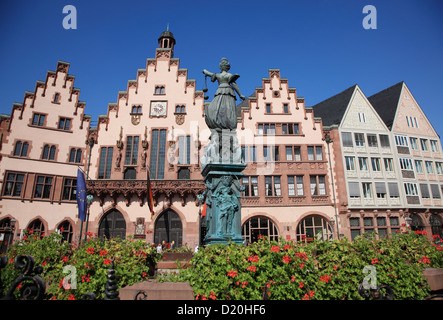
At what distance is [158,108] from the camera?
29.7 metres

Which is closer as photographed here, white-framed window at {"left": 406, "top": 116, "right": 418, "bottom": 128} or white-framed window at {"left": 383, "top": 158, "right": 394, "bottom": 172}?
white-framed window at {"left": 383, "top": 158, "right": 394, "bottom": 172}

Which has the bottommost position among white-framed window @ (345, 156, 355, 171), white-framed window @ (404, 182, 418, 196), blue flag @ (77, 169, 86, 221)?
blue flag @ (77, 169, 86, 221)

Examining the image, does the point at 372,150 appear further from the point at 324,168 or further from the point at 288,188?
the point at 288,188

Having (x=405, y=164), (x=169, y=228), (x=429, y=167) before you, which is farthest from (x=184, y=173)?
(x=429, y=167)

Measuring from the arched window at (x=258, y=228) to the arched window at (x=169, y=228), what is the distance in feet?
20.4

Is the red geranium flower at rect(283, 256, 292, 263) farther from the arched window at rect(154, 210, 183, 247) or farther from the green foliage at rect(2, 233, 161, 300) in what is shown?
the arched window at rect(154, 210, 183, 247)

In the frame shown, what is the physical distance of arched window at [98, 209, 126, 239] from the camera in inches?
1014

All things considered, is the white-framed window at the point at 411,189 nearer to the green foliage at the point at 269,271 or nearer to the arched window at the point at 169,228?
the arched window at the point at 169,228

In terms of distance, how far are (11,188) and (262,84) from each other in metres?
26.8

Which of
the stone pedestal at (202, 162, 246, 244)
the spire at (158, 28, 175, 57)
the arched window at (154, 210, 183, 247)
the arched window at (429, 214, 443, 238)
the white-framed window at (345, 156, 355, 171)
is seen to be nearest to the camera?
the stone pedestal at (202, 162, 246, 244)

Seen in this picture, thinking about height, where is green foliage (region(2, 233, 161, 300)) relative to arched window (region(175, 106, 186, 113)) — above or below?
below

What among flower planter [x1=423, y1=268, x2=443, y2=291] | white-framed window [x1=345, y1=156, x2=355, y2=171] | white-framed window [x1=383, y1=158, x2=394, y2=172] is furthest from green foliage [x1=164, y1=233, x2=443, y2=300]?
white-framed window [x1=383, y1=158, x2=394, y2=172]

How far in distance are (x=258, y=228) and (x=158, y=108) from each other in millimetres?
16342

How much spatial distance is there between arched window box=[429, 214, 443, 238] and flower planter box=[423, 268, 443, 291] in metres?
30.0
